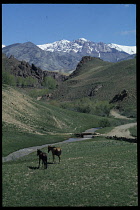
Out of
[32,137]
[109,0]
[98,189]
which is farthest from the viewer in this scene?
[32,137]

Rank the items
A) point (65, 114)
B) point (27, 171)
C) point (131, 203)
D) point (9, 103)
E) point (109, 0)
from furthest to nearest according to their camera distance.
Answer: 1. point (65, 114)
2. point (9, 103)
3. point (27, 171)
4. point (131, 203)
5. point (109, 0)

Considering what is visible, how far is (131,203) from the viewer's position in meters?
14.4

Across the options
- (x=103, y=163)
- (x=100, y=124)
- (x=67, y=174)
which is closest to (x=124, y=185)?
(x=67, y=174)

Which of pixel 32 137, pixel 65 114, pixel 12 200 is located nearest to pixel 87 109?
pixel 65 114

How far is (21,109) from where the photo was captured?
8644 cm

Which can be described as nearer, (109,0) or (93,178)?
(109,0)

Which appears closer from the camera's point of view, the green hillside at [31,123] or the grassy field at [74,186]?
the grassy field at [74,186]

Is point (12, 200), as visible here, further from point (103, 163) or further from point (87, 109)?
point (87, 109)

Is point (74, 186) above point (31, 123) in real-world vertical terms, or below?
below

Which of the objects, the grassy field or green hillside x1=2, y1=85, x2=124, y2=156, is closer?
the grassy field

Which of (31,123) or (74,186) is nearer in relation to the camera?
(74,186)

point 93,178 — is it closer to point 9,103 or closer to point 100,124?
point 9,103

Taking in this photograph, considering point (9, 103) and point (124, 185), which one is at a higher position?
point (9, 103)

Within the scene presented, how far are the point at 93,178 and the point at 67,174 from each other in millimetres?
2407
